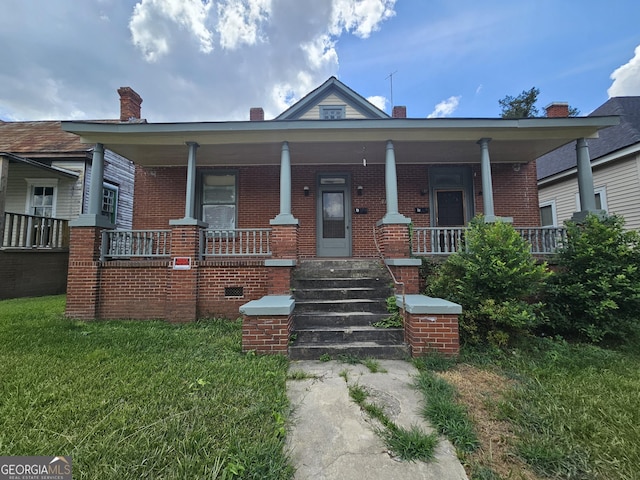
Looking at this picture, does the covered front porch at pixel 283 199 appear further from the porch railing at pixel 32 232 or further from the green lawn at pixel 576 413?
the porch railing at pixel 32 232

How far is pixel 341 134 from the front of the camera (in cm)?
578

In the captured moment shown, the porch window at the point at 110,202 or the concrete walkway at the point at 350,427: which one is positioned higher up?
the porch window at the point at 110,202

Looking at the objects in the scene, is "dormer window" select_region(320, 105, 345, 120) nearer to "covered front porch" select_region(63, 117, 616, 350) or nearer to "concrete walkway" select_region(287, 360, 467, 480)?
"covered front porch" select_region(63, 117, 616, 350)

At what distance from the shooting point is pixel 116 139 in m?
5.82

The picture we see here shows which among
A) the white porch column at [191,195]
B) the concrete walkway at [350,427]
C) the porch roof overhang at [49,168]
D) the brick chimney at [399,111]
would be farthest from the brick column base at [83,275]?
the brick chimney at [399,111]

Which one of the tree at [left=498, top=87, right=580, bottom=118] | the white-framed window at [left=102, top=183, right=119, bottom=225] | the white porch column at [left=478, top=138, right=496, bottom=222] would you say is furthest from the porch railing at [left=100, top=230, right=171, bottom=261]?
the tree at [left=498, top=87, right=580, bottom=118]

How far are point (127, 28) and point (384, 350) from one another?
1710 cm

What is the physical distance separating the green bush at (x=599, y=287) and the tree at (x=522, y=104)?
77.5ft

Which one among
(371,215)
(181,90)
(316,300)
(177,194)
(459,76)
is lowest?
(316,300)

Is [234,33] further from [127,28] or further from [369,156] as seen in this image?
[369,156]

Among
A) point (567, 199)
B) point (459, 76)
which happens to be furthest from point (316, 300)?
point (459, 76)

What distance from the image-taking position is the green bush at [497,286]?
3.74 meters

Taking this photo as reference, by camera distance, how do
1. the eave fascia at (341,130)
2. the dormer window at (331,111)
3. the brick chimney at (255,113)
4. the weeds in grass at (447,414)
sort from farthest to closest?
the brick chimney at (255,113) → the dormer window at (331,111) → the eave fascia at (341,130) → the weeds in grass at (447,414)

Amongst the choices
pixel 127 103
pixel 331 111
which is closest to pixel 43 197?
pixel 127 103
